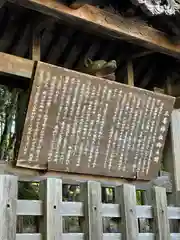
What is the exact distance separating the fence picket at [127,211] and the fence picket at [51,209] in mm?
529

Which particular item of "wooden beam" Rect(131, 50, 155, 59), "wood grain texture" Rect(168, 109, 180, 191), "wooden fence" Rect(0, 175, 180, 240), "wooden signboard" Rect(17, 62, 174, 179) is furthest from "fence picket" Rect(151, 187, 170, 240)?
"wooden beam" Rect(131, 50, 155, 59)

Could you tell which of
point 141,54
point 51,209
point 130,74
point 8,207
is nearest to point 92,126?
point 130,74

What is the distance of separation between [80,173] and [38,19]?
139cm

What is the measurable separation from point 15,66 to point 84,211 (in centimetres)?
131

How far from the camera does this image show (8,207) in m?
2.29

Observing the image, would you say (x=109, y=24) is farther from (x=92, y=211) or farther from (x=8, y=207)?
(x=8, y=207)

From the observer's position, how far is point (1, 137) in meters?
6.81

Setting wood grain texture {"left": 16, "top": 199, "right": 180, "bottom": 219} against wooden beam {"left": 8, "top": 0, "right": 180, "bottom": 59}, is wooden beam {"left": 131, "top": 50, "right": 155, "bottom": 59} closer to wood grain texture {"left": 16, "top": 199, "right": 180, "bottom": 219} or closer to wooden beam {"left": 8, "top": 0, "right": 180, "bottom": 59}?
wooden beam {"left": 8, "top": 0, "right": 180, "bottom": 59}

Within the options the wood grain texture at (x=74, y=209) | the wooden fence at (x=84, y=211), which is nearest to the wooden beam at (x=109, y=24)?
the wooden fence at (x=84, y=211)

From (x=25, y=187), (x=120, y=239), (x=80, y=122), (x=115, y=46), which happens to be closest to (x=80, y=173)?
(x=80, y=122)

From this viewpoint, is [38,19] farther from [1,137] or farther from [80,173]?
[1,137]

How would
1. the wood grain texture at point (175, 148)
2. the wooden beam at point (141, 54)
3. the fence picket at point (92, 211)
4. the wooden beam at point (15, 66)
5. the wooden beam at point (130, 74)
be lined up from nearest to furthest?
the fence picket at point (92, 211) → the wooden beam at point (15, 66) → the wooden beam at point (141, 54) → the wooden beam at point (130, 74) → the wood grain texture at point (175, 148)

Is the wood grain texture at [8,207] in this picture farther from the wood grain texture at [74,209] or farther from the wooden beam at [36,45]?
the wooden beam at [36,45]

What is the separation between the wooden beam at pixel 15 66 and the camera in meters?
3.12
